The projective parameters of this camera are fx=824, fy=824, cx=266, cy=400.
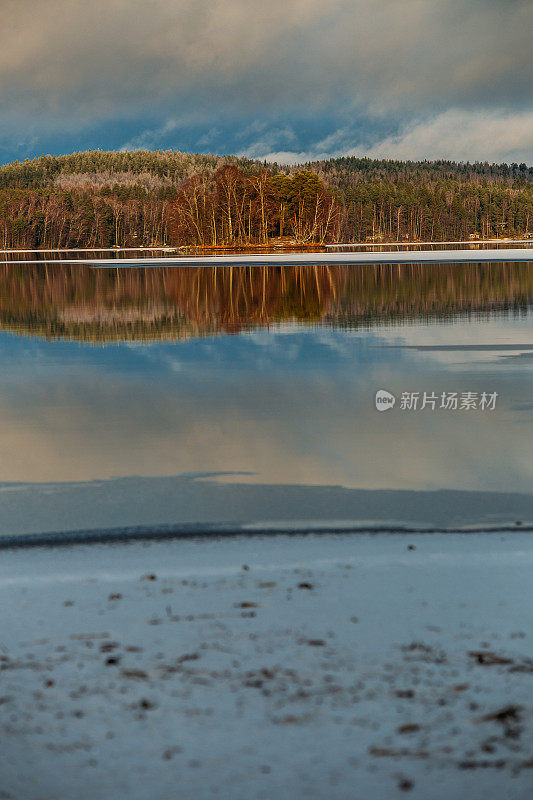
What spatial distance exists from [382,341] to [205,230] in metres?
105

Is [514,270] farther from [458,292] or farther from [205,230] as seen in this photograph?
[205,230]

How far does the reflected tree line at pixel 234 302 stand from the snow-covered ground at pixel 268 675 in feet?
44.0

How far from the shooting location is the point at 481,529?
5.72 metres

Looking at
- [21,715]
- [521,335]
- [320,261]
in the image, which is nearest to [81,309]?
[521,335]

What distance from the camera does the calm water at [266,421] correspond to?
21.1ft

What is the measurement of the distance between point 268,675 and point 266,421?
19.3 feet

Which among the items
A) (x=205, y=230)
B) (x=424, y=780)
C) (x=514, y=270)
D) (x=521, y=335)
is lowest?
(x=424, y=780)

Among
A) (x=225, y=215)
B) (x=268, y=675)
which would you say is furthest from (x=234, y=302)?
(x=225, y=215)

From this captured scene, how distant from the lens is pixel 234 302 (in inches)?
A: 1048

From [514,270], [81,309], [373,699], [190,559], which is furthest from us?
[514,270]

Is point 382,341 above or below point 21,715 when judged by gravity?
above

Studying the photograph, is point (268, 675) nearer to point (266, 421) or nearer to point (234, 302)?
point (266, 421)

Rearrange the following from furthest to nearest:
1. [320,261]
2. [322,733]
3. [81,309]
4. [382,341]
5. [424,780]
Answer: [320,261] < [81,309] < [382,341] < [322,733] < [424,780]

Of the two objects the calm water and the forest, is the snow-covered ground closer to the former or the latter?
the calm water
